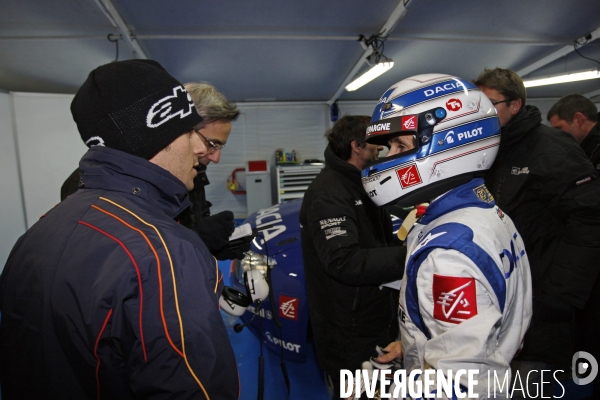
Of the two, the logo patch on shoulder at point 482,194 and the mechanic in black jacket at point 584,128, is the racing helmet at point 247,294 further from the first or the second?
the mechanic in black jacket at point 584,128

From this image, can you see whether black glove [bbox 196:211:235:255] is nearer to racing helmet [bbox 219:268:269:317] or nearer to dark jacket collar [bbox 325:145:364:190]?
racing helmet [bbox 219:268:269:317]

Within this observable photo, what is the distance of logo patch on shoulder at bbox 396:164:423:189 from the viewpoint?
48.0 inches

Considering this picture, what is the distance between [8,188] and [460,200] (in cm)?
749

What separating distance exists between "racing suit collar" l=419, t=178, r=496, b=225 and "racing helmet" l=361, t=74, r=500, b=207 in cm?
3

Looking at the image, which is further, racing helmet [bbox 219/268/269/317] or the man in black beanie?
racing helmet [bbox 219/268/269/317]

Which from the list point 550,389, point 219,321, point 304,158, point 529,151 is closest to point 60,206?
point 219,321

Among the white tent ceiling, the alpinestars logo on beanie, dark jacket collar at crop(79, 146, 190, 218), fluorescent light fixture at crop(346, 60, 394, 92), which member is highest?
the white tent ceiling

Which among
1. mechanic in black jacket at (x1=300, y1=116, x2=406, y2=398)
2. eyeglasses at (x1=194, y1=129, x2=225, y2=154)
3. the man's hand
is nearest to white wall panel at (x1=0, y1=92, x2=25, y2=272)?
eyeglasses at (x1=194, y1=129, x2=225, y2=154)

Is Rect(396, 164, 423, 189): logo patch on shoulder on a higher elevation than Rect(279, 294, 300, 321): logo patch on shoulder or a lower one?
higher

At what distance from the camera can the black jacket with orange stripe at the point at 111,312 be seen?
686mm

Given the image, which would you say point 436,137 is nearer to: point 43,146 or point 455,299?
point 455,299

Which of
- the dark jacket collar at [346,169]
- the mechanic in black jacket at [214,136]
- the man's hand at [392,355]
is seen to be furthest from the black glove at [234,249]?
the man's hand at [392,355]

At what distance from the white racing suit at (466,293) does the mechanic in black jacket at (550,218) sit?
2.56 ft

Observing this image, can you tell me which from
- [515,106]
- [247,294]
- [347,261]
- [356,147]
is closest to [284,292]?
[247,294]
